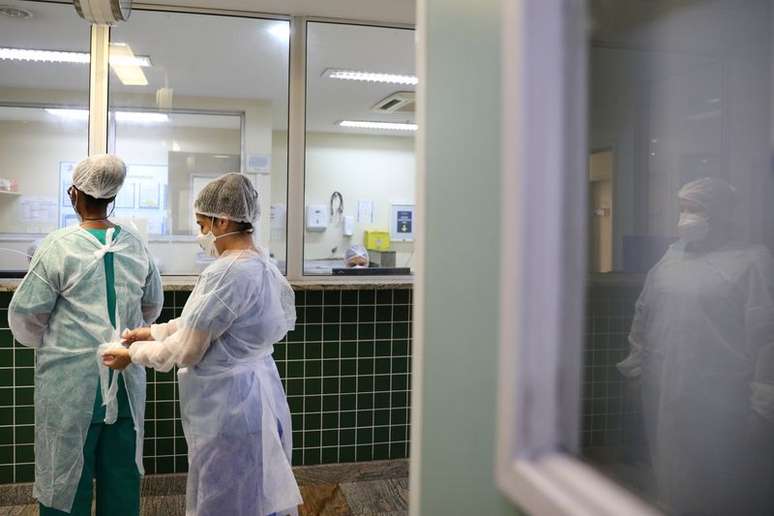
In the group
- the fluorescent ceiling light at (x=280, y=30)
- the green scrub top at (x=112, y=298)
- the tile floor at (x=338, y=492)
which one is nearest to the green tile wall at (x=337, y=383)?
the tile floor at (x=338, y=492)

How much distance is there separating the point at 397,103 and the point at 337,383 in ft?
7.88

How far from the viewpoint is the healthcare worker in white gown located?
6.17 feet

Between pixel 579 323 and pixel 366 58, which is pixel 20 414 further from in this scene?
pixel 579 323

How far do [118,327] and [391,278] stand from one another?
1.44 meters

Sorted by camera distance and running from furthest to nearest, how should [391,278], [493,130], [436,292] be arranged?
1. [391,278]
2. [436,292]
3. [493,130]

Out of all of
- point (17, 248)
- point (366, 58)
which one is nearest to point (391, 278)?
point (366, 58)

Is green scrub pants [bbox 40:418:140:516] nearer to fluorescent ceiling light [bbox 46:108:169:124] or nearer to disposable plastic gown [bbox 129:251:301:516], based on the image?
disposable plastic gown [bbox 129:251:301:516]

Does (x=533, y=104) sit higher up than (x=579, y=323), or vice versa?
(x=533, y=104)

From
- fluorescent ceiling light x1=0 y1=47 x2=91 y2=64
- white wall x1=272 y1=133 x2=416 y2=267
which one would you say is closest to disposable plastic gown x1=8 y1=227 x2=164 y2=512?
fluorescent ceiling light x1=0 y1=47 x2=91 y2=64

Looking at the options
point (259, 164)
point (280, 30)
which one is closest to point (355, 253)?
point (259, 164)

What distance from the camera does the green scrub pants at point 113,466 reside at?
6.97 feet

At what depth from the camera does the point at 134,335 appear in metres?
2.07

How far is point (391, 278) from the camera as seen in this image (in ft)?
10.7

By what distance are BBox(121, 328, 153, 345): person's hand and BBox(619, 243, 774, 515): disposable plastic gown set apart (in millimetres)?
1582
